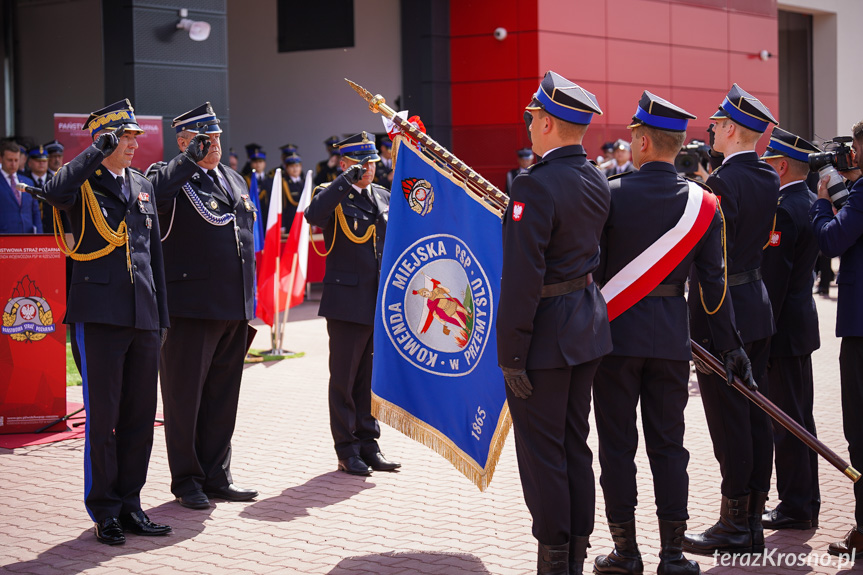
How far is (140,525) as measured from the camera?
534cm

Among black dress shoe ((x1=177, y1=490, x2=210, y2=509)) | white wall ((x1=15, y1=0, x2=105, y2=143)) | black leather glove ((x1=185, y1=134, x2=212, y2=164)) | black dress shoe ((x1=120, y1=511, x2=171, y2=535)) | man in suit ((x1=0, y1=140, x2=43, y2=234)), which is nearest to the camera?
black dress shoe ((x1=120, y1=511, x2=171, y2=535))

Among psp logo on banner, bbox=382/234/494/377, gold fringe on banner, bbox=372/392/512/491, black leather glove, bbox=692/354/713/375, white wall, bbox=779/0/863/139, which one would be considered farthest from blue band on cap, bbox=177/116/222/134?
white wall, bbox=779/0/863/139

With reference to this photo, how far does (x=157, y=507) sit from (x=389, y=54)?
15694 millimetres

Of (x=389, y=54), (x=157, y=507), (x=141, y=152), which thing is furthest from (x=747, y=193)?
(x=389, y=54)

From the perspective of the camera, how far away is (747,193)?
517 centimetres

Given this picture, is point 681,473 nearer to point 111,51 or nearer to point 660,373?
point 660,373

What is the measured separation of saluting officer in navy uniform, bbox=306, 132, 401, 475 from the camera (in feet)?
22.1

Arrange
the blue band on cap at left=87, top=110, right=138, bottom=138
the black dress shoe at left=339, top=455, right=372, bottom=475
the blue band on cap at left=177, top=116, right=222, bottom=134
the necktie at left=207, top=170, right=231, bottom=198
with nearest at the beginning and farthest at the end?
the blue band on cap at left=87, top=110, right=138, bottom=138 → the blue band on cap at left=177, top=116, right=222, bottom=134 → the necktie at left=207, top=170, right=231, bottom=198 → the black dress shoe at left=339, top=455, right=372, bottom=475

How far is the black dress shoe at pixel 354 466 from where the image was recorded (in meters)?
6.63

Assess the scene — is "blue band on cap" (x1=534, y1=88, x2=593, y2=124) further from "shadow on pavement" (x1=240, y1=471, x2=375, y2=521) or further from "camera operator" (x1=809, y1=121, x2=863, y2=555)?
"shadow on pavement" (x1=240, y1=471, x2=375, y2=521)

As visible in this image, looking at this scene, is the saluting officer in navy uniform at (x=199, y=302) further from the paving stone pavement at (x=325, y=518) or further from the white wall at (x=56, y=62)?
the white wall at (x=56, y=62)

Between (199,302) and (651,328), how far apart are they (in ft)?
8.93

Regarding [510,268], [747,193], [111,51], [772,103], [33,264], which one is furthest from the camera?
[772,103]

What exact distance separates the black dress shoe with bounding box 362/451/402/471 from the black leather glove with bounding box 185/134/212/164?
237 centimetres
